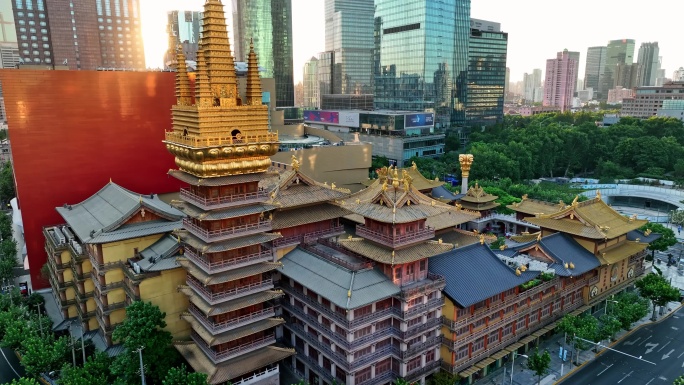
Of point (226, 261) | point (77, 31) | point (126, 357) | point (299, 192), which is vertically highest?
point (77, 31)

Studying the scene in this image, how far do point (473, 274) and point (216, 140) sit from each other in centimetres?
2837

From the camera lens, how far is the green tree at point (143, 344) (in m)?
40.8

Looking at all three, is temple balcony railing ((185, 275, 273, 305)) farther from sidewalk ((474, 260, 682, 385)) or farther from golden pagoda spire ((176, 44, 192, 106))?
sidewalk ((474, 260, 682, 385))

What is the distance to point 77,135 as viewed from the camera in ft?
209

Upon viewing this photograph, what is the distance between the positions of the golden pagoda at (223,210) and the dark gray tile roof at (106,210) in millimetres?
11210

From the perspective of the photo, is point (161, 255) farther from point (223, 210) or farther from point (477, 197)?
point (477, 197)

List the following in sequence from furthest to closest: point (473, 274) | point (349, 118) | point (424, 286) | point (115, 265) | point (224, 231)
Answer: point (349, 118) → point (115, 265) → point (473, 274) → point (424, 286) → point (224, 231)

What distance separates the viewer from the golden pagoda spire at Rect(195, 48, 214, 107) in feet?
124

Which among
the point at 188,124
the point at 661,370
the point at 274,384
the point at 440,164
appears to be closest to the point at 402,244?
the point at 274,384

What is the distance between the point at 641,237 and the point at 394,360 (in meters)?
46.1

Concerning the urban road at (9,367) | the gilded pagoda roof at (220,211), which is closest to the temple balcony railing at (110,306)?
the urban road at (9,367)

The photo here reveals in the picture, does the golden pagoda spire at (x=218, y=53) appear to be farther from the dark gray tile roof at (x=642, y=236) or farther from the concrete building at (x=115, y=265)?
the dark gray tile roof at (x=642, y=236)

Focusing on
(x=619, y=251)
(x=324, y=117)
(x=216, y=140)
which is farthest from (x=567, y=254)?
(x=324, y=117)

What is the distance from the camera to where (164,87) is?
69.1m
